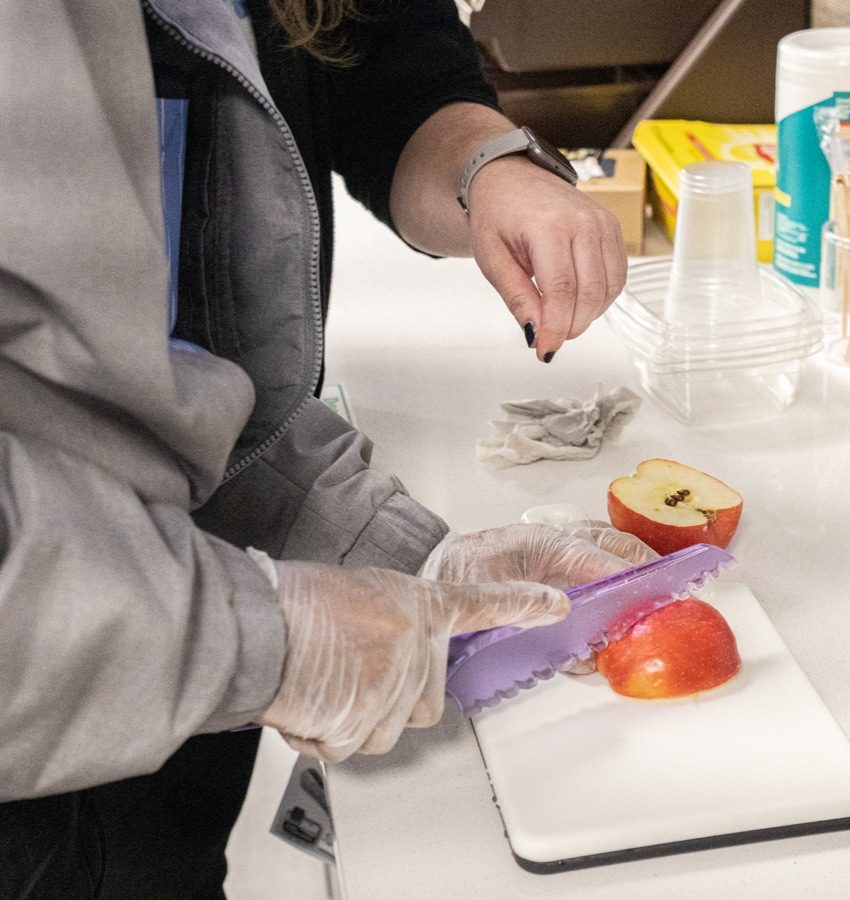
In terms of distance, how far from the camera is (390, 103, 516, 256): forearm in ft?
3.62

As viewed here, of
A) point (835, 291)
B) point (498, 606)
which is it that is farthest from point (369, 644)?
point (835, 291)

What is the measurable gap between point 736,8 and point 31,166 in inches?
56.2

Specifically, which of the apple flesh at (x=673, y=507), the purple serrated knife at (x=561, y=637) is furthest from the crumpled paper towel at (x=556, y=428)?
the purple serrated knife at (x=561, y=637)

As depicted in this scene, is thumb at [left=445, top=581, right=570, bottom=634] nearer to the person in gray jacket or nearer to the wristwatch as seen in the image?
the person in gray jacket

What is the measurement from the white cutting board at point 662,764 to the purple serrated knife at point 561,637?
19 mm

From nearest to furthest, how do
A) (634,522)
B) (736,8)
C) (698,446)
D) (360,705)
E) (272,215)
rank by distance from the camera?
(360,705)
(272,215)
(634,522)
(698,446)
(736,8)

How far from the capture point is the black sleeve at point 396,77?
1.15m

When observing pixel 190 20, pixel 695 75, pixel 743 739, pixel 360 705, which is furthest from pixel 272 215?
pixel 695 75

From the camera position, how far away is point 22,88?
0.59 m

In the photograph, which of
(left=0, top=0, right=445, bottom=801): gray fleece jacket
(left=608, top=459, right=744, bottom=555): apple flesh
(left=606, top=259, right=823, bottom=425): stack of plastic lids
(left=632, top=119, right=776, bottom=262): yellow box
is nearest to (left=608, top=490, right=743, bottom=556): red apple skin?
(left=608, top=459, right=744, bottom=555): apple flesh

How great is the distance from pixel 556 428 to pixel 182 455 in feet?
1.71

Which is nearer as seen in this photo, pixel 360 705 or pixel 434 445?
pixel 360 705

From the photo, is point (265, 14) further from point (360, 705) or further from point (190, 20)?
point (360, 705)

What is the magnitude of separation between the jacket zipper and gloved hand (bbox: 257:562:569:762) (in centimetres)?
16
